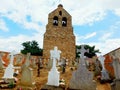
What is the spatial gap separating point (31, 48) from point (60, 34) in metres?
11.5

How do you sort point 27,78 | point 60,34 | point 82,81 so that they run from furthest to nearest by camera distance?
point 60,34 → point 27,78 → point 82,81

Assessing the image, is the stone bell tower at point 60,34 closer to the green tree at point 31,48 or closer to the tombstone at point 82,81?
the green tree at point 31,48

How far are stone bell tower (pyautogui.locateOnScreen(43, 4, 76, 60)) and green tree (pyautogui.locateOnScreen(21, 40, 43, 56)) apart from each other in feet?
31.4

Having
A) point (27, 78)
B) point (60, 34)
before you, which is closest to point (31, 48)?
point (60, 34)

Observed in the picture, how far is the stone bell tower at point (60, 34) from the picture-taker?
25.6 m

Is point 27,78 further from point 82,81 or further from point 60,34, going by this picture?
point 60,34

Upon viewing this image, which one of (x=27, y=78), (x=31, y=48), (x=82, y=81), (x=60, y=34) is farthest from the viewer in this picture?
(x=31, y=48)

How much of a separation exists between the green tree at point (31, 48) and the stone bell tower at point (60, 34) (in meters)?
9.56

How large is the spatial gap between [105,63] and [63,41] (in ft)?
49.2

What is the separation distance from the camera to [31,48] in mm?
36812

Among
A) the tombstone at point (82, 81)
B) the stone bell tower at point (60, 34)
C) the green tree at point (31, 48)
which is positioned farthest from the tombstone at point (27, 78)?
the green tree at point (31, 48)

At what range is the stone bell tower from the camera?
83.9ft

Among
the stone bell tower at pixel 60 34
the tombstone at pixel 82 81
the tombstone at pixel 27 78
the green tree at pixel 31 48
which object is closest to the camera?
the tombstone at pixel 82 81

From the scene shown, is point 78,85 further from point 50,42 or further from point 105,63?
point 50,42
